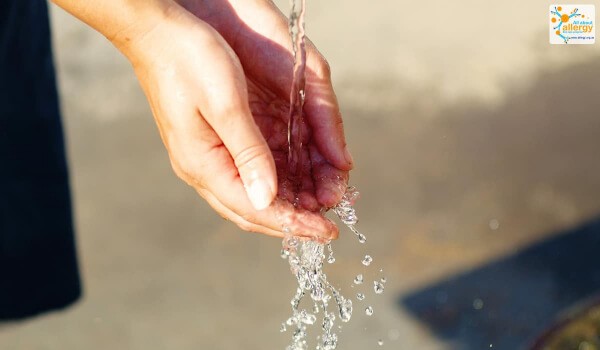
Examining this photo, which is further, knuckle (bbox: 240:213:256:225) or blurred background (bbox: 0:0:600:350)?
blurred background (bbox: 0:0:600:350)

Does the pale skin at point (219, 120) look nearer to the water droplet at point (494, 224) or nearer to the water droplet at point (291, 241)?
the water droplet at point (291, 241)

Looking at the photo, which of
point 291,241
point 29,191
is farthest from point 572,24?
point 29,191

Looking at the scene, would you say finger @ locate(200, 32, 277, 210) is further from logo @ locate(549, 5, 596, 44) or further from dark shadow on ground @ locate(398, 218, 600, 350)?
logo @ locate(549, 5, 596, 44)

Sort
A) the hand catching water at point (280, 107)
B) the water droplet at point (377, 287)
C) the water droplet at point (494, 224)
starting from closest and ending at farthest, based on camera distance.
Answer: the hand catching water at point (280, 107)
the water droplet at point (377, 287)
the water droplet at point (494, 224)

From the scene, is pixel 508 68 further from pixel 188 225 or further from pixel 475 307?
pixel 188 225

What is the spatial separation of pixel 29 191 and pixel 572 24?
1.40 metres

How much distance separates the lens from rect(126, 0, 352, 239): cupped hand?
34.5 inches

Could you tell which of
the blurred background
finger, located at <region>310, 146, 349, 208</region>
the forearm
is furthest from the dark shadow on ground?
the forearm

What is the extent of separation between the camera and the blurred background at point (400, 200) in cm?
164

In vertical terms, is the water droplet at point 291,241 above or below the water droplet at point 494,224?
above

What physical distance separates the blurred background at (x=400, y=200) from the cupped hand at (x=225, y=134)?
0.70 metres

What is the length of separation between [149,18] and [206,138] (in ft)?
0.57

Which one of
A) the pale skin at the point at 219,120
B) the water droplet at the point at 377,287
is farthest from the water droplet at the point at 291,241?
the water droplet at the point at 377,287

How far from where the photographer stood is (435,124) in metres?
1.81
